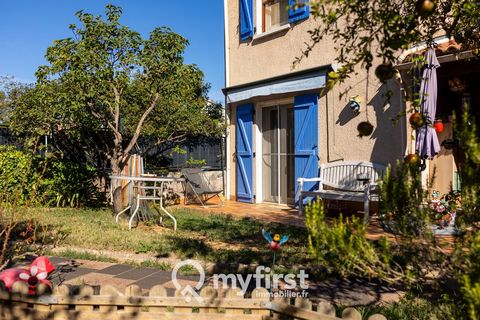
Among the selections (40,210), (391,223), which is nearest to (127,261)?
(391,223)

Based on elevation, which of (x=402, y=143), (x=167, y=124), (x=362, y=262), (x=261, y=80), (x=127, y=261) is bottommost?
(x=127, y=261)

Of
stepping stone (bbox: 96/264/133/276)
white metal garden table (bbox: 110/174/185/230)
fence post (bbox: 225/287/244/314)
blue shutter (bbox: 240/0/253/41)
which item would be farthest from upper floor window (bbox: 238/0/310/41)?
fence post (bbox: 225/287/244/314)

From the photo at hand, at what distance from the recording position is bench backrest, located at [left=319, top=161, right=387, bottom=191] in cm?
734

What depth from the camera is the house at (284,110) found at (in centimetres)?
761

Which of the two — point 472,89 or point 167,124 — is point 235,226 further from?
point 472,89

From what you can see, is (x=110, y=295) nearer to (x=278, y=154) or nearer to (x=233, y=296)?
(x=233, y=296)

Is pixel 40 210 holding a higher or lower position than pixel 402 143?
lower

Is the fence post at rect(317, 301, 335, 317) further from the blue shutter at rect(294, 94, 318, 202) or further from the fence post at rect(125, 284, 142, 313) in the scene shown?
the blue shutter at rect(294, 94, 318, 202)

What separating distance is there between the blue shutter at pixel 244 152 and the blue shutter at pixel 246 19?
152 cm

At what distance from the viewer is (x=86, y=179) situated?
9422 mm

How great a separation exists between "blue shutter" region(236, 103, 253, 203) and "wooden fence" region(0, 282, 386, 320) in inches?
285

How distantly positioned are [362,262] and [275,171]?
7.93m

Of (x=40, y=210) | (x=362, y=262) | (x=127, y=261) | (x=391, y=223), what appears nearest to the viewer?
(x=362, y=262)

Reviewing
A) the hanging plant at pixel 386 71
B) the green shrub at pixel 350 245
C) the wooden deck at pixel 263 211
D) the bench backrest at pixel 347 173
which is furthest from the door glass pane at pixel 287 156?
the green shrub at pixel 350 245
